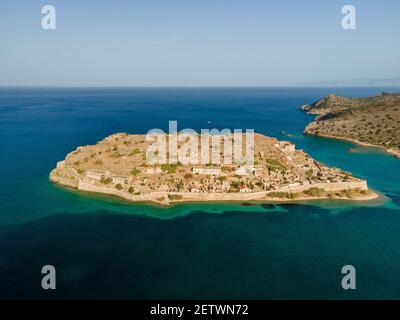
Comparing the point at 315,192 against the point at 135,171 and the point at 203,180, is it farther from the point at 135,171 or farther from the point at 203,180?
the point at 135,171

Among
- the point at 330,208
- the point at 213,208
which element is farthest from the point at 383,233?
the point at 213,208

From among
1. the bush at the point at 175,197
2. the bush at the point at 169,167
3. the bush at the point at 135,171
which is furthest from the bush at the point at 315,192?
the bush at the point at 135,171

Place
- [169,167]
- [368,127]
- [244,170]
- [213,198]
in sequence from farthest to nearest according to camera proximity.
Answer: [368,127]
[169,167]
[244,170]
[213,198]

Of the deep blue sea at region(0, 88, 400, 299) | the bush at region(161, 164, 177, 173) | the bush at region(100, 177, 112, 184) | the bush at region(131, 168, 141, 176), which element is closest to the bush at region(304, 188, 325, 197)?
the deep blue sea at region(0, 88, 400, 299)

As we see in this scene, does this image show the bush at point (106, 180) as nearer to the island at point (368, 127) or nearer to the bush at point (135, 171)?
the bush at point (135, 171)

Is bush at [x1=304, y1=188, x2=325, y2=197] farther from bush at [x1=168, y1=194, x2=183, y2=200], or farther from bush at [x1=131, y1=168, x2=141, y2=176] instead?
bush at [x1=131, y1=168, x2=141, y2=176]

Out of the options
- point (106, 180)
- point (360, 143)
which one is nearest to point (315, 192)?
point (106, 180)

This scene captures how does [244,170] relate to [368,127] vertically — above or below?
below

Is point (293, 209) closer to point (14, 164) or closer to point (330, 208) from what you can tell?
point (330, 208)
